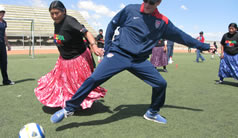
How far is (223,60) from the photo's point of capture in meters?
7.18

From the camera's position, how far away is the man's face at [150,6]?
10.2 feet

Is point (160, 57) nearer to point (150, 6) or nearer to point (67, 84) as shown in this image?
point (67, 84)

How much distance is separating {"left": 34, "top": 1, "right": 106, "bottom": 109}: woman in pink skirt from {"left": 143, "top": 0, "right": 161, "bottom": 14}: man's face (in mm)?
1248

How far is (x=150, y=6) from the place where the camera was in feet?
10.3

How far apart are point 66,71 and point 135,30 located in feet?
5.34

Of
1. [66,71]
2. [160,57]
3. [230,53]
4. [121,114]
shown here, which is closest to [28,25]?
[160,57]

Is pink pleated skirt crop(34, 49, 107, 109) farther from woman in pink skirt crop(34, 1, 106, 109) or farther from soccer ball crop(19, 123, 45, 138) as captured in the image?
soccer ball crop(19, 123, 45, 138)

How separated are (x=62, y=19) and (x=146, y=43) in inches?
61.2

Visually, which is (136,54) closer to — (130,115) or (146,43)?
(146,43)

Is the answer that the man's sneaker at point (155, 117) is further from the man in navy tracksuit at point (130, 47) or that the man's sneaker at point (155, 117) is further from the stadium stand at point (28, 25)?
the stadium stand at point (28, 25)

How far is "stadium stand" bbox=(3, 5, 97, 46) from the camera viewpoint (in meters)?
35.6

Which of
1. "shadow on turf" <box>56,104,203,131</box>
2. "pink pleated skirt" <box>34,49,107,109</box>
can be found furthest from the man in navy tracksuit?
"pink pleated skirt" <box>34,49,107,109</box>

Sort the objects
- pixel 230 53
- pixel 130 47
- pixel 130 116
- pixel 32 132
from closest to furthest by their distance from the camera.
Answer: pixel 32 132, pixel 130 47, pixel 130 116, pixel 230 53

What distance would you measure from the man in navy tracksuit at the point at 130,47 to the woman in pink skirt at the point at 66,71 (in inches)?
27.2
